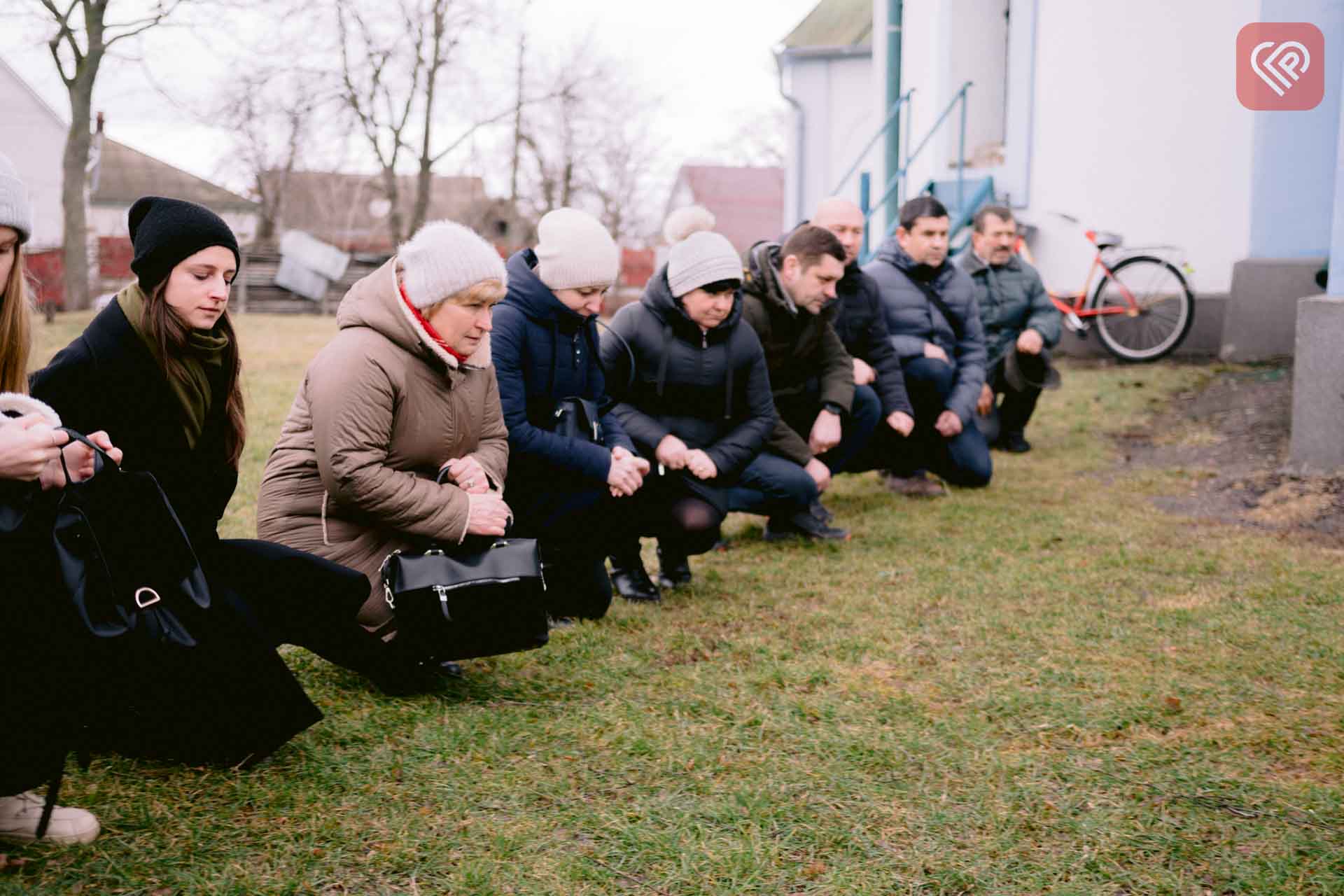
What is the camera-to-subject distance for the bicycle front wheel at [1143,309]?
492 inches

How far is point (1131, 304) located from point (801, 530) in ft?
24.5

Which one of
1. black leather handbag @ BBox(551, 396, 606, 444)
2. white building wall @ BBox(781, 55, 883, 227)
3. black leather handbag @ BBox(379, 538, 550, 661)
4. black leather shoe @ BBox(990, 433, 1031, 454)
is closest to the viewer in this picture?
black leather handbag @ BBox(379, 538, 550, 661)

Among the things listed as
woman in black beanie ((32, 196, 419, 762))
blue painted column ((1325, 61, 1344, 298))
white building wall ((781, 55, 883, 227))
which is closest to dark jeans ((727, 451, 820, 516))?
woman in black beanie ((32, 196, 419, 762))

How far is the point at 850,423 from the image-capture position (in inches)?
275

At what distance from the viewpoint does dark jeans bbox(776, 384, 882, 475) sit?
6.77m

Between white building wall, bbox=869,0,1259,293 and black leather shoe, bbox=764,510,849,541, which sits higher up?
white building wall, bbox=869,0,1259,293

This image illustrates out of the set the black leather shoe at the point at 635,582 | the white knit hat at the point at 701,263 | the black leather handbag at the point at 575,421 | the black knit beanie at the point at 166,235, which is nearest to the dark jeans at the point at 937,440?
the white knit hat at the point at 701,263

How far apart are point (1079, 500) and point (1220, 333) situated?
6.18 m

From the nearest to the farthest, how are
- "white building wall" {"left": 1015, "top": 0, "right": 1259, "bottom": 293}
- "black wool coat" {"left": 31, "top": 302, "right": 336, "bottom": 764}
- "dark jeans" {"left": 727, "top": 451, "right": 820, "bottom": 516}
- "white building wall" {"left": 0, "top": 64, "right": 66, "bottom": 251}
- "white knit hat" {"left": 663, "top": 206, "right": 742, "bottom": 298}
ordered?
"black wool coat" {"left": 31, "top": 302, "right": 336, "bottom": 764} → "white knit hat" {"left": 663, "top": 206, "right": 742, "bottom": 298} → "dark jeans" {"left": 727, "top": 451, "right": 820, "bottom": 516} → "white building wall" {"left": 1015, "top": 0, "right": 1259, "bottom": 293} → "white building wall" {"left": 0, "top": 64, "right": 66, "bottom": 251}

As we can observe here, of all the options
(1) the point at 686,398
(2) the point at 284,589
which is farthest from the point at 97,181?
(2) the point at 284,589

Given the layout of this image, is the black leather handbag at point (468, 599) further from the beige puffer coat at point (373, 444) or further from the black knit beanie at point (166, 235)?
the black knit beanie at point (166, 235)

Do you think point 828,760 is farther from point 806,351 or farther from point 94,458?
point 806,351

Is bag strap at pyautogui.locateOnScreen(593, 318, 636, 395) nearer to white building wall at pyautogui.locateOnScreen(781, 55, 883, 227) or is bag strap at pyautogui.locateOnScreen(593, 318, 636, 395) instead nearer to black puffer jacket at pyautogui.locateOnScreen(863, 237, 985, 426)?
black puffer jacket at pyautogui.locateOnScreen(863, 237, 985, 426)

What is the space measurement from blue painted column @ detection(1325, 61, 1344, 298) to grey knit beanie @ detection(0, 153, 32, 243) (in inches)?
264
